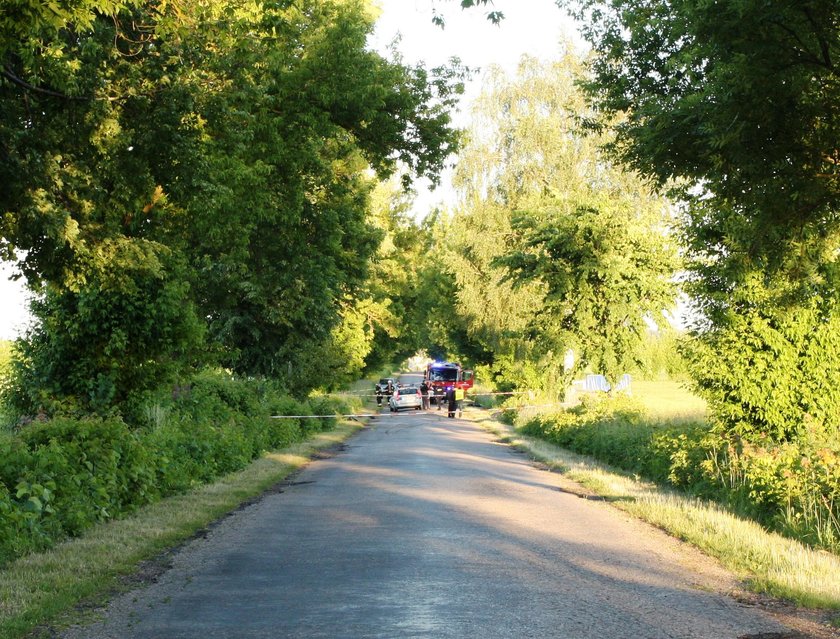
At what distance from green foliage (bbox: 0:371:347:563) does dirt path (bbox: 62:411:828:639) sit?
1622 millimetres

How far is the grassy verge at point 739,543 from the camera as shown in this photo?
9500 millimetres

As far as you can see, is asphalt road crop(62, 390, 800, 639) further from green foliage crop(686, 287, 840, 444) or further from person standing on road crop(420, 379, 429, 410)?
person standing on road crop(420, 379, 429, 410)

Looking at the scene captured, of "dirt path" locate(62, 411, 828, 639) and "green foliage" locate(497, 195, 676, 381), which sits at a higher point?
"green foliage" locate(497, 195, 676, 381)

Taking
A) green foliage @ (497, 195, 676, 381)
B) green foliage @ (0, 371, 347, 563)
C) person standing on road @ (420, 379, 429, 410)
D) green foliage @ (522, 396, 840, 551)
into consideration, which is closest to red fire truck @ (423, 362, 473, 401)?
person standing on road @ (420, 379, 429, 410)

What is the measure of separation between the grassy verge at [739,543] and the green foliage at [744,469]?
16.4 inches

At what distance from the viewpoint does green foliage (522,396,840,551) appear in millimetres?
13008

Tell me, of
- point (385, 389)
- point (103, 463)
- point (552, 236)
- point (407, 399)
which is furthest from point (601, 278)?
point (385, 389)

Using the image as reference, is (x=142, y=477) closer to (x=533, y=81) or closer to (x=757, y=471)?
(x=757, y=471)

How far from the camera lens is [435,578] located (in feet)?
31.9

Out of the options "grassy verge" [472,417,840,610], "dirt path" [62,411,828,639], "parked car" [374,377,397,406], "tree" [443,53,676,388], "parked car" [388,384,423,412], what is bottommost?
"dirt path" [62,411,828,639]

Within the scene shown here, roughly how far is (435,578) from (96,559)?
3709mm

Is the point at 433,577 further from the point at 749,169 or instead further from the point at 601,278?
the point at 601,278

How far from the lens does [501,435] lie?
1551 inches

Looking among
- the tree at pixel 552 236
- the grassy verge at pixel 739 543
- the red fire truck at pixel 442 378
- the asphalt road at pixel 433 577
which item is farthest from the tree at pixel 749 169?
the red fire truck at pixel 442 378
